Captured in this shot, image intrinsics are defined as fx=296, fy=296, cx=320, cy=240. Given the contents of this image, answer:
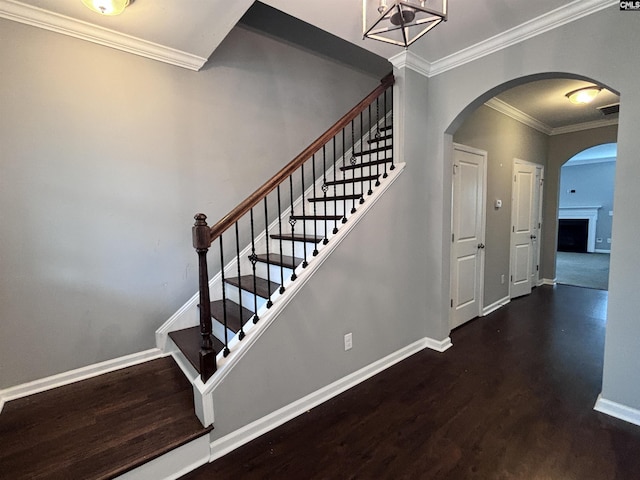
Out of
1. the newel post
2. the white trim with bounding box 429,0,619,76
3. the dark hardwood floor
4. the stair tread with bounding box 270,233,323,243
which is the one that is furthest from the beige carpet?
the newel post

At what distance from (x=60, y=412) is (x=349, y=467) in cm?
179

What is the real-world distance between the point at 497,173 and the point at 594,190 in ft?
26.2

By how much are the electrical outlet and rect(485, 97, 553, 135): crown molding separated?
304 centimetres

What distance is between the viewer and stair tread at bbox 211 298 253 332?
207 cm

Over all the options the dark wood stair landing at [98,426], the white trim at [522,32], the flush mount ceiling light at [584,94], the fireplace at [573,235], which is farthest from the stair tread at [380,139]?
the fireplace at [573,235]

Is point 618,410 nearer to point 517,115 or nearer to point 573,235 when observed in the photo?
point 517,115

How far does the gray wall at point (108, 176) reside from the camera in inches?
76.2

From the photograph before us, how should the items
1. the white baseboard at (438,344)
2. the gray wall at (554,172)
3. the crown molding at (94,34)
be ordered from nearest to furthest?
the crown molding at (94,34) → the white baseboard at (438,344) → the gray wall at (554,172)

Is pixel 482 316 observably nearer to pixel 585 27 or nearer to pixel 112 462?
pixel 585 27

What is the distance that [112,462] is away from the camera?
1.45 meters

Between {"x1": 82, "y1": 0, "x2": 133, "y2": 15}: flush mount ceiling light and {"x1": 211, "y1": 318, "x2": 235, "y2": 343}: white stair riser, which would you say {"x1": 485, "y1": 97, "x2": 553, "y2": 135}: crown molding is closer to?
{"x1": 82, "y1": 0, "x2": 133, "y2": 15}: flush mount ceiling light

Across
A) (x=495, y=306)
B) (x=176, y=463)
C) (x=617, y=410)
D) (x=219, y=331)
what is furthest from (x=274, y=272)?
(x=495, y=306)

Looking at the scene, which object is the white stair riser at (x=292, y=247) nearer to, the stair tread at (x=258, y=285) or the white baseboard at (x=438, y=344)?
the stair tread at (x=258, y=285)

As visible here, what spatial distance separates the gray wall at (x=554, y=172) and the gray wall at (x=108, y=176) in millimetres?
4978
